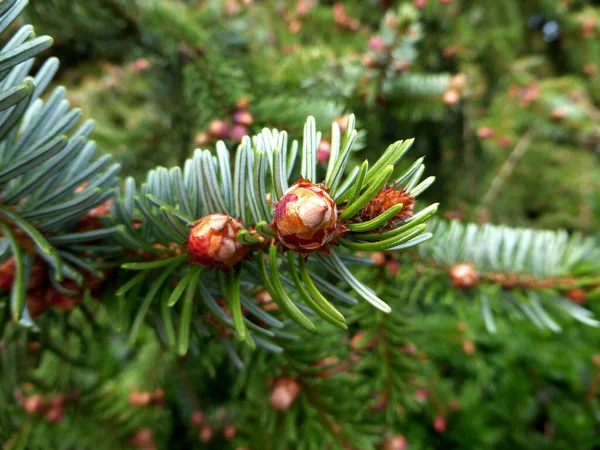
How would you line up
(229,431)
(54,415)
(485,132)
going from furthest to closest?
(485,132) < (229,431) < (54,415)

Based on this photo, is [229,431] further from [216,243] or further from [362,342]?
[216,243]

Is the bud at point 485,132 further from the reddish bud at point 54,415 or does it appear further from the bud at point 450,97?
the reddish bud at point 54,415

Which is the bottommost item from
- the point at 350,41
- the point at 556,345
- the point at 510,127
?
the point at 556,345

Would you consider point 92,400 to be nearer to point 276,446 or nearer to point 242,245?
point 276,446

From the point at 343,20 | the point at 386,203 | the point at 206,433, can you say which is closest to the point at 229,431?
the point at 206,433

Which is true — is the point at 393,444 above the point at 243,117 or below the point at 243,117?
below

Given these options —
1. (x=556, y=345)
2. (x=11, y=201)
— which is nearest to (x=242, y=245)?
(x=11, y=201)

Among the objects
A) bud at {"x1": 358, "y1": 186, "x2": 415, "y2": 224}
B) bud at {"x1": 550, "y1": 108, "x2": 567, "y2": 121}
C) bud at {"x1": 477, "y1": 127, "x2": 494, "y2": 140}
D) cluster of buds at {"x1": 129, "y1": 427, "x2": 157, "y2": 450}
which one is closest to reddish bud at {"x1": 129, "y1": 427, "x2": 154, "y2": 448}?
cluster of buds at {"x1": 129, "y1": 427, "x2": 157, "y2": 450}

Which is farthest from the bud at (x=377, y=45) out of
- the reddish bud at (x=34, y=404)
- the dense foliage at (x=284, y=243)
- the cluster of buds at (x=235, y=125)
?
the reddish bud at (x=34, y=404)
